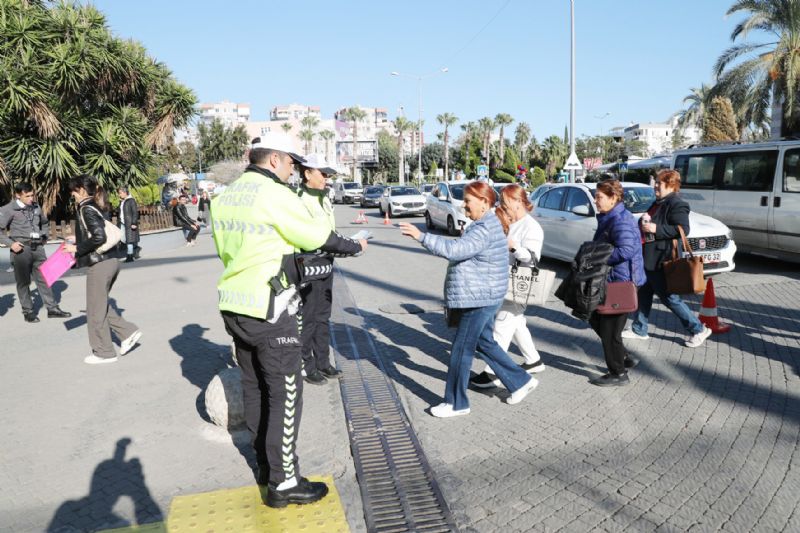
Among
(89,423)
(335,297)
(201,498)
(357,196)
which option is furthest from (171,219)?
(357,196)

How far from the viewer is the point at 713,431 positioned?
14.0ft

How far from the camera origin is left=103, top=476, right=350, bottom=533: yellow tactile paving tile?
3.23 metres

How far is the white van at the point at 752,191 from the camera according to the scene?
10203 millimetres

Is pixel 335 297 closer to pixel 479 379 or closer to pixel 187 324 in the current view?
pixel 187 324

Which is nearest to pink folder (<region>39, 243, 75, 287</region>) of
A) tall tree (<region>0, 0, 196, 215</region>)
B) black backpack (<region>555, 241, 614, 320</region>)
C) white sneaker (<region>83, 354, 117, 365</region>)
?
white sneaker (<region>83, 354, 117, 365</region>)

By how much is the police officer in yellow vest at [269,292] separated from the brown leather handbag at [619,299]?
2469mm

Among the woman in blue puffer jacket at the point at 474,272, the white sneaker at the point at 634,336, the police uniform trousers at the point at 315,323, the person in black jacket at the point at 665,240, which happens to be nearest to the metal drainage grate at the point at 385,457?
the police uniform trousers at the point at 315,323

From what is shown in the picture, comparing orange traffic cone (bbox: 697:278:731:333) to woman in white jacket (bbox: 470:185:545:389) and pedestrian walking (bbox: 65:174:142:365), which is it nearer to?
woman in white jacket (bbox: 470:185:545:389)

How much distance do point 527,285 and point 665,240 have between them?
1.98 m

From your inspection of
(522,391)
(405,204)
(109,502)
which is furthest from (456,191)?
(109,502)

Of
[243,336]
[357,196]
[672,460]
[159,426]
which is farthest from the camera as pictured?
[357,196]

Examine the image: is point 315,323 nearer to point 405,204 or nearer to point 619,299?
point 619,299

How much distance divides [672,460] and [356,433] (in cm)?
205

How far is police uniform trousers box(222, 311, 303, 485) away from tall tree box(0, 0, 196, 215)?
13195 millimetres
